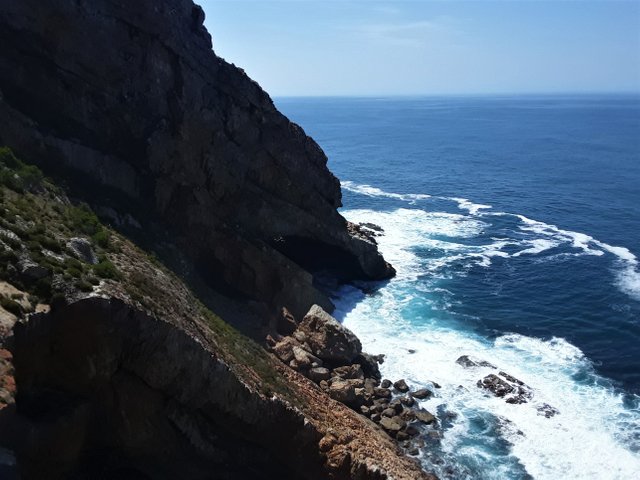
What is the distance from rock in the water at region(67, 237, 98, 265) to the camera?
28969 millimetres

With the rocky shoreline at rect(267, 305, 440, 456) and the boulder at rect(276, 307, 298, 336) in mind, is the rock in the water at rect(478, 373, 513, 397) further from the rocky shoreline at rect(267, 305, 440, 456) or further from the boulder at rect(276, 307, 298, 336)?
the boulder at rect(276, 307, 298, 336)

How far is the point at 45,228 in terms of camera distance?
29.4 m

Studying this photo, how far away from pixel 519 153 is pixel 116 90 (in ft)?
433

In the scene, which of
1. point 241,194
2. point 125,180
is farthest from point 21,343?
point 241,194

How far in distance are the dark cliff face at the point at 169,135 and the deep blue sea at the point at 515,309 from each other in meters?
12.2

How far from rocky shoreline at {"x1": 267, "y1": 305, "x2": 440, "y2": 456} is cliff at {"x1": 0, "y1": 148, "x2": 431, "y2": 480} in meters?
4.30

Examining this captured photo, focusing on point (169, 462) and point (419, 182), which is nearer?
point (169, 462)

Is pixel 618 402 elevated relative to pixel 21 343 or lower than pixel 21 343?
lower

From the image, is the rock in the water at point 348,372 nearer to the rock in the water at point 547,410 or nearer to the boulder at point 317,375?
the boulder at point 317,375

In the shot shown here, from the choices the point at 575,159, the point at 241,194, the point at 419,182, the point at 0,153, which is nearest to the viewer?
the point at 0,153

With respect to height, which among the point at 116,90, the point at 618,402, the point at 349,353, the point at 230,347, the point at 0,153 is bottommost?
the point at 618,402

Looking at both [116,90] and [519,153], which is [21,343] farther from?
[519,153]

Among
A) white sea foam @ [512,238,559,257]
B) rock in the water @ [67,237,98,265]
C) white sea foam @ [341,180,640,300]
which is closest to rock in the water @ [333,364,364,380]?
rock in the water @ [67,237,98,265]

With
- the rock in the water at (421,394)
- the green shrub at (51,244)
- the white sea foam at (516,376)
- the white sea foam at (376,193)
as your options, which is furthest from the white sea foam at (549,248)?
the green shrub at (51,244)
